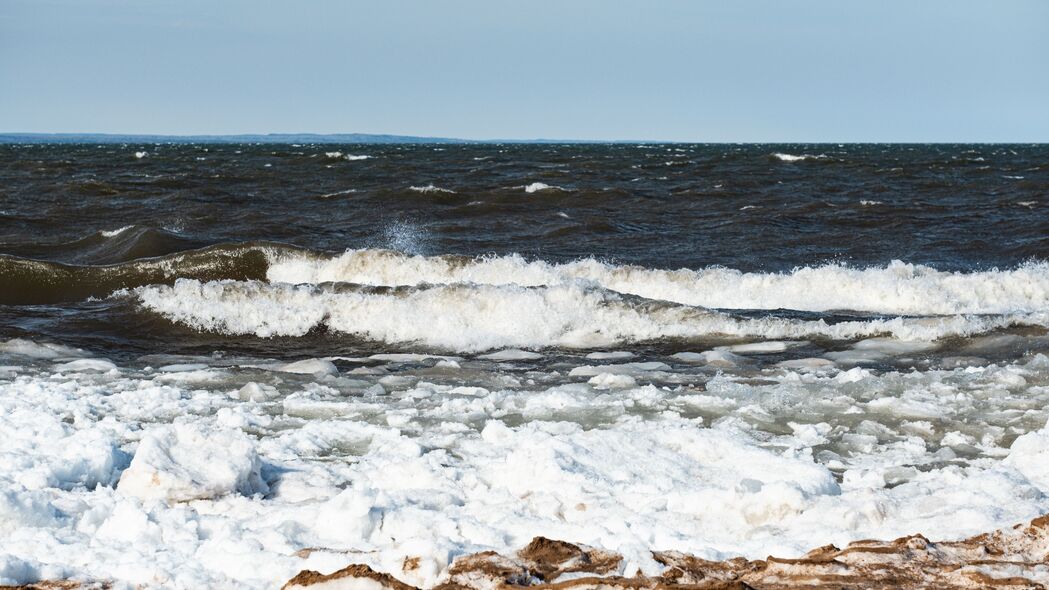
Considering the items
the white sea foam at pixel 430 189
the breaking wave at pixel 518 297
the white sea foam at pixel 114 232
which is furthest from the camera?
the white sea foam at pixel 430 189

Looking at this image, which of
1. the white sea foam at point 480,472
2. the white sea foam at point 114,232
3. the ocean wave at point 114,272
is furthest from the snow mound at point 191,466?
the white sea foam at point 114,232

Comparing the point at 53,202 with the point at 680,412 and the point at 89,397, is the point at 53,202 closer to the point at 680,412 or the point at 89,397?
the point at 89,397

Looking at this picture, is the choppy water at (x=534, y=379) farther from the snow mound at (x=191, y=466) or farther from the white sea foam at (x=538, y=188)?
the white sea foam at (x=538, y=188)

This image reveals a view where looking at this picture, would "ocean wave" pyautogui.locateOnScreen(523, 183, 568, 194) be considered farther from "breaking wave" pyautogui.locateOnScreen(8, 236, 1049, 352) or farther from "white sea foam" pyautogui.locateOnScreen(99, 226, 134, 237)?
"breaking wave" pyautogui.locateOnScreen(8, 236, 1049, 352)

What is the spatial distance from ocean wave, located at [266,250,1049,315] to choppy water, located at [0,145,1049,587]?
4cm

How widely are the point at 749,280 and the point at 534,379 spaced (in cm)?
543

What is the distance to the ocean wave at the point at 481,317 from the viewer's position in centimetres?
881

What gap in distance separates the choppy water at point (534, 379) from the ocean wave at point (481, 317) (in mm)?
35

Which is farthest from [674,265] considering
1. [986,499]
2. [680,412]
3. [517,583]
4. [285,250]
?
[517,583]

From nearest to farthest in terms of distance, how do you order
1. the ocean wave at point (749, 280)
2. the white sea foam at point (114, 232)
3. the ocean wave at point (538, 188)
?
the ocean wave at point (749, 280) < the white sea foam at point (114, 232) < the ocean wave at point (538, 188)

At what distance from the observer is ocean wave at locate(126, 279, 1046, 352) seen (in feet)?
28.9

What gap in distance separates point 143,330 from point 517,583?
7.68 m

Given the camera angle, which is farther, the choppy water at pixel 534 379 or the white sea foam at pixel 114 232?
the white sea foam at pixel 114 232

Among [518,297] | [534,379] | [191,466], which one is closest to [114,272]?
[518,297]
